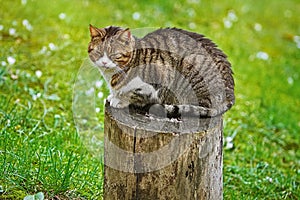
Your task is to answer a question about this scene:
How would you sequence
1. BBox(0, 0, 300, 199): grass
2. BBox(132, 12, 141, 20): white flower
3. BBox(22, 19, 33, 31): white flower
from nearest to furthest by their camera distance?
BBox(0, 0, 300, 199): grass
BBox(22, 19, 33, 31): white flower
BBox(132, 12, 141, 20): white flower

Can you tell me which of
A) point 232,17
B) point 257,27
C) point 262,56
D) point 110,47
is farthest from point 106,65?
point 257,27

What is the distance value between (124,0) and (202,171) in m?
4.37

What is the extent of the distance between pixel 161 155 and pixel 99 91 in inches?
83.3

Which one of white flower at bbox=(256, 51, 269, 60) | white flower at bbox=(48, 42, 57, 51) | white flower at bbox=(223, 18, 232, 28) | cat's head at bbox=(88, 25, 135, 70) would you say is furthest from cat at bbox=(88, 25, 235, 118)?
white flower at bbox=(223, 18, 232, 28)

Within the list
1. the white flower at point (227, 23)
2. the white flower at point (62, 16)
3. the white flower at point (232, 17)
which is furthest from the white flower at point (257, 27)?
the white flower at point (62, 16)

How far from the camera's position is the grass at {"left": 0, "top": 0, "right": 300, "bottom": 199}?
3.54 meters

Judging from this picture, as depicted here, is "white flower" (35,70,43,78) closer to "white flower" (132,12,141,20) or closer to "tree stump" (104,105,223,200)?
"white flower" (132,12,141,20)

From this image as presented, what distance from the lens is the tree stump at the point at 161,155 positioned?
9.32 ft

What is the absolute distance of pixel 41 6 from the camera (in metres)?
6.20

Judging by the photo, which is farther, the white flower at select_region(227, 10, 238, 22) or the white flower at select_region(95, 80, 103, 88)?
the white flower at select_region(227, 10, 238, 22)

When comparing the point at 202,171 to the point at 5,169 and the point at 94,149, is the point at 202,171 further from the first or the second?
the point at 94,149

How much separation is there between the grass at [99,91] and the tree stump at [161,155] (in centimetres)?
46

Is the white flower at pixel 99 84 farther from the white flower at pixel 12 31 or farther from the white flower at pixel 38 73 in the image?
the white flower at pixel 12 31

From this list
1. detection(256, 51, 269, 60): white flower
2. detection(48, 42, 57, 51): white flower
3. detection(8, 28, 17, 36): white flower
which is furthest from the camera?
detection(256, 51, 269, 60): white flower
